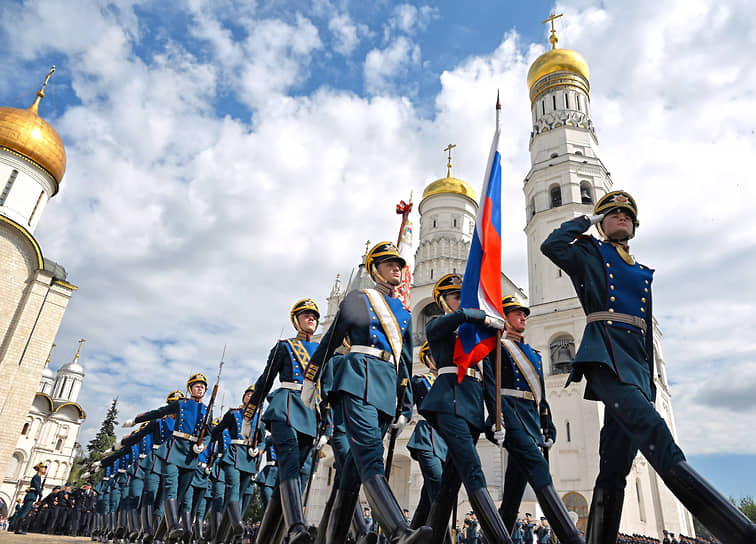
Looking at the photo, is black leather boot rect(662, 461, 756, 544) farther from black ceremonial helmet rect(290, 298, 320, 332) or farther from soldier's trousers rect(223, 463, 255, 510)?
soldier's trousers rect(223, 463, 255, 510)

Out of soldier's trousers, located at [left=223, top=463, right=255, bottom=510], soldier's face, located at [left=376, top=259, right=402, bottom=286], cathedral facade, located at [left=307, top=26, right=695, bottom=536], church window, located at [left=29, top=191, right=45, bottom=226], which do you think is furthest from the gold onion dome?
soldier's face, located at [left=376, top=259, right=402, bottom=286]

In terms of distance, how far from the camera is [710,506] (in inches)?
104

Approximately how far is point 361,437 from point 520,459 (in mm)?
1377

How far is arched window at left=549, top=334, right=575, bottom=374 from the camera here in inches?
919

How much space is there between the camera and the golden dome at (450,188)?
37062mm

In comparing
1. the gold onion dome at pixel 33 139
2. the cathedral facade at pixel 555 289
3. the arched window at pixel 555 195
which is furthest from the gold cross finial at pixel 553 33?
the gold onion dome at pixel 33 139

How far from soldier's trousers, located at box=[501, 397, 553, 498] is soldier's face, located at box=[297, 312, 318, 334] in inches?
92.2

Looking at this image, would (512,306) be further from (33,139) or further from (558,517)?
(33,139)

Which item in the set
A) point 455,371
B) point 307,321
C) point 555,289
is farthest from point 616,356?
point 555,289

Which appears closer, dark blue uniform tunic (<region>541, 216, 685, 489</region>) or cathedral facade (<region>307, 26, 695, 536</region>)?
dark blue uniform tunic (<region>541, 216, 685, 489</region>)

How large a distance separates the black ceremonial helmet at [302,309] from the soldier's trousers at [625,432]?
10.5ft

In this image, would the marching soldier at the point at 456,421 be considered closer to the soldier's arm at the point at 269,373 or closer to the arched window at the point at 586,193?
the soldier's arm at the point at 269,373

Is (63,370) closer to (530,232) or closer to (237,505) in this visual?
(530,232)

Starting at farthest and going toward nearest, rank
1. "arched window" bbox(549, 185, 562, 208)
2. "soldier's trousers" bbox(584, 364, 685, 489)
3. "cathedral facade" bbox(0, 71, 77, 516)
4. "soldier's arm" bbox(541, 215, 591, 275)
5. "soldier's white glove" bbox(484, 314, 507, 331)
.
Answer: "arched window" bbox(549, 185, 562, 208)
"cathedral facade" bbox(0, 71, 77, 516)
"soldier's white glove" bbox(484, 314, 507, 331)
"soldier's arm" bbox(541, 215, 591, 275)
"soldier's trousers" bbox(584, 364, 685, 489)
